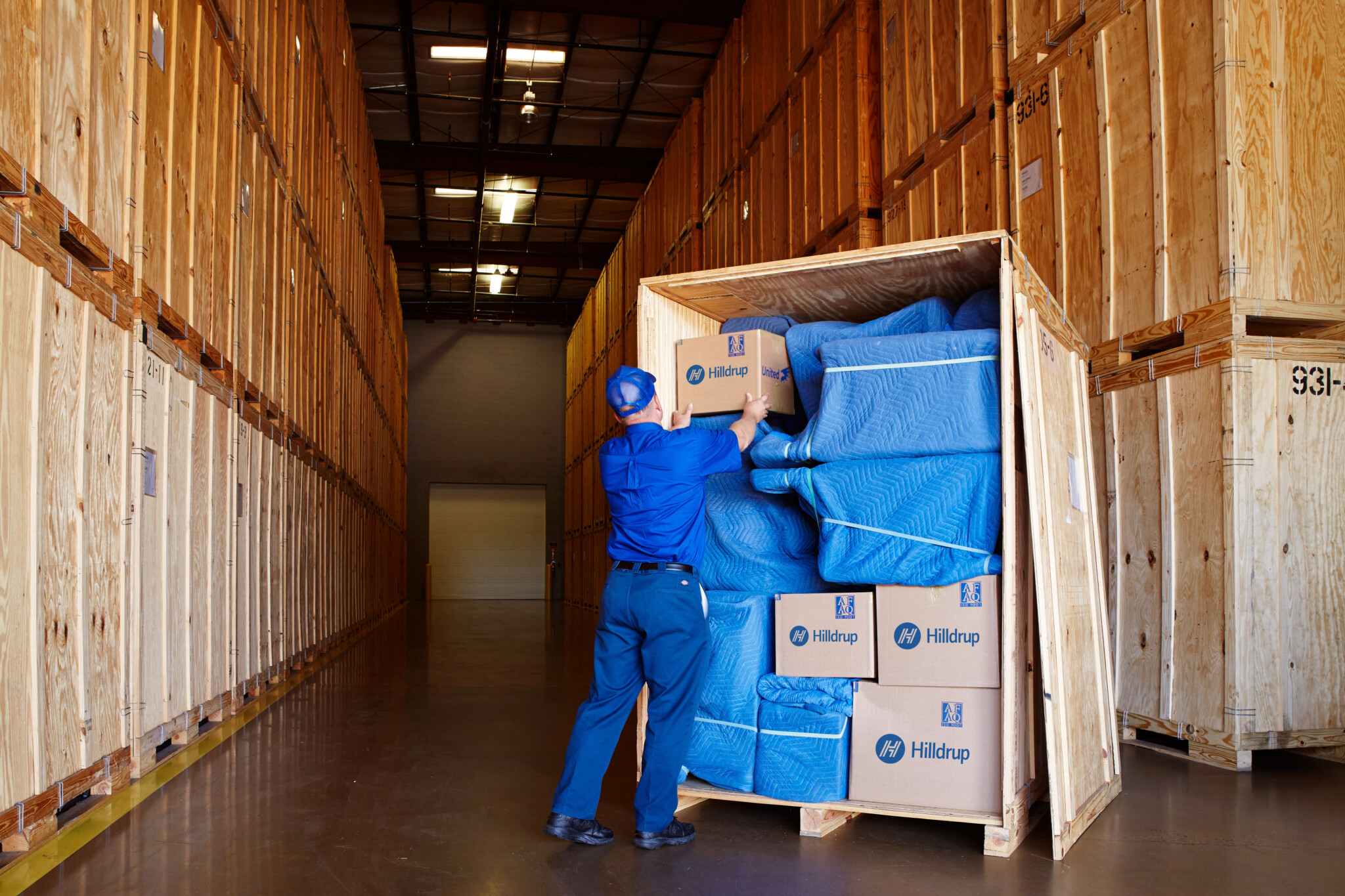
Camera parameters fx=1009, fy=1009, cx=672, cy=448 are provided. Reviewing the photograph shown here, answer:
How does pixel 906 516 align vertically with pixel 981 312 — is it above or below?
below

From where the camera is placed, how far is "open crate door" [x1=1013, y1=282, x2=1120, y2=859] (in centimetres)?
380

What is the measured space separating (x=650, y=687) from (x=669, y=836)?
58 cm

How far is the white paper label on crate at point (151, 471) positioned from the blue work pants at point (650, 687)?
2.55 metres

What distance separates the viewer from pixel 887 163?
8.58 metres

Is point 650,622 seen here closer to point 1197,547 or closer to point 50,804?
point 50,804

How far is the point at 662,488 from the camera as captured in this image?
13.4ft

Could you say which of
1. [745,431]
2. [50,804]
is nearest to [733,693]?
[745,431]

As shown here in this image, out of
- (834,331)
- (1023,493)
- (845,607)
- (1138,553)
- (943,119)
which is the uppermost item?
(943,119)

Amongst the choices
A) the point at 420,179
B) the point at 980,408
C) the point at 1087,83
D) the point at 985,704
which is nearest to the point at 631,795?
the point at 985,704

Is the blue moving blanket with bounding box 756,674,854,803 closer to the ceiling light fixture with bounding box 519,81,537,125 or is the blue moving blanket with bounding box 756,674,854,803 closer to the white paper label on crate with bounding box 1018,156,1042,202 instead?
the white paper label on crate with bounding box 1018,156,1042,202

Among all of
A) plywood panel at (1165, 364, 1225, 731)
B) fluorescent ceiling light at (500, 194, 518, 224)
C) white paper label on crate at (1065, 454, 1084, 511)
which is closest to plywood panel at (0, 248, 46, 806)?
white paper label on crate at (1065, 454, 1084, 511)

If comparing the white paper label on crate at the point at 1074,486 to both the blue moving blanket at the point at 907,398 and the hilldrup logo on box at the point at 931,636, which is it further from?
the hilldrup logo on box at the point at 931,636

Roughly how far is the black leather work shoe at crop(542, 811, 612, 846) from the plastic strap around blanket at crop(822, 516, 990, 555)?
5.09ft

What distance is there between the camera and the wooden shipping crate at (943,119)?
23.1 ft
